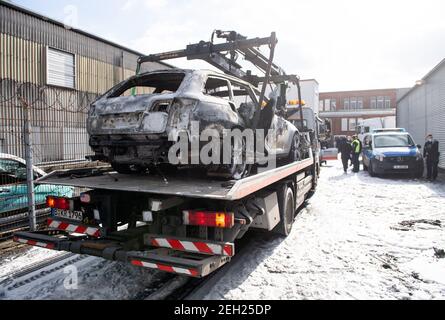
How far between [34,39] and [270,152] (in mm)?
9772

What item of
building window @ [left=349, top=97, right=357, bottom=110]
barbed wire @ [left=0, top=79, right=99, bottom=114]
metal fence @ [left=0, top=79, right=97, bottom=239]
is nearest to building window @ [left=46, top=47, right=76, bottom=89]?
barbed wire @ [left=0, top=79, right=99, bottom=114]

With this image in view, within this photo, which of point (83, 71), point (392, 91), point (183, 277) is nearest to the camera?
point (183, 277)

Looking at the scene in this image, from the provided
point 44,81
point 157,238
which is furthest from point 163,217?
point 44,81

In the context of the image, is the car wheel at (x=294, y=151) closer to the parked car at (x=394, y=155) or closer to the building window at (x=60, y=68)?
the parked car at (x=394, y=155)

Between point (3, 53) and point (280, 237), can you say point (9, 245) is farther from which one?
point (3, 53)

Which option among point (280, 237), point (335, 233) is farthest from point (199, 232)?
point (335, 233)

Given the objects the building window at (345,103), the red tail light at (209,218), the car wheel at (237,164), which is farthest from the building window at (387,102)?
the red tail light at (209,218)

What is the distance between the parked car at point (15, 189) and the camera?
16.9 ft

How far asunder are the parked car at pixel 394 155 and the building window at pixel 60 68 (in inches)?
472

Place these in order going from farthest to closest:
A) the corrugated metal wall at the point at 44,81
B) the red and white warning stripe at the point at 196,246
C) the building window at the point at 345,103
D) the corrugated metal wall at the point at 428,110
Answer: the building window at the point at 345,103
the corrugated metal wall at the point at 428,110
the corrugated metal wall at the point at 44,81
the red and white warning stripe at the point at 196,246

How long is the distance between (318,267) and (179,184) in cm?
204

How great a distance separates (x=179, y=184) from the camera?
12.4 ft

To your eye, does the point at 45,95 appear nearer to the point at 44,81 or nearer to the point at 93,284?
the point at 44,81
